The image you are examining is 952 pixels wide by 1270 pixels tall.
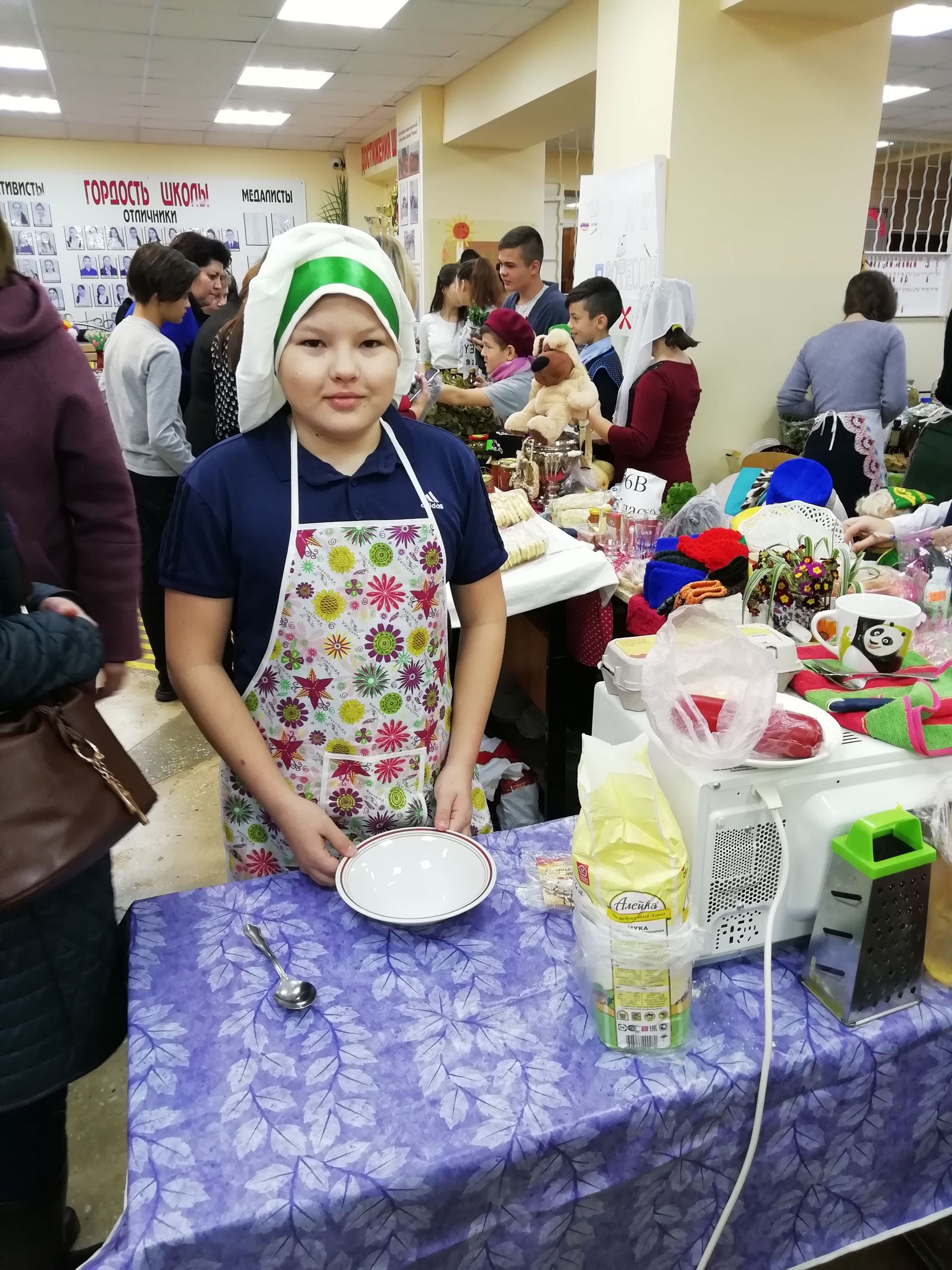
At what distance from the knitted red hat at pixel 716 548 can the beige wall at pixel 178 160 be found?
32.7 feet

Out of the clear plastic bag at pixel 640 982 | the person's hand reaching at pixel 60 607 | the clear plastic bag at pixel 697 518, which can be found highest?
the person's hand reaching at pixel 60 607

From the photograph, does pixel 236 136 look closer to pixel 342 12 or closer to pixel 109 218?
pixel 109 218

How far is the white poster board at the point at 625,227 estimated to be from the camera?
4.16 m

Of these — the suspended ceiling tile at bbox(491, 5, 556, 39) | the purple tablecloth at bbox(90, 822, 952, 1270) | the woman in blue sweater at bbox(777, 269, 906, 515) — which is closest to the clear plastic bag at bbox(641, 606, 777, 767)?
the purple tablecloth at bbox(90, 822, 952, 1270)

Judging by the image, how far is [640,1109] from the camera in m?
0.81

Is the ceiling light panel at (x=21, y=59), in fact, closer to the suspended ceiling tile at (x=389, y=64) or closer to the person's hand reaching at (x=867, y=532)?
the suspended ceiling tile at (x=389, y=64)

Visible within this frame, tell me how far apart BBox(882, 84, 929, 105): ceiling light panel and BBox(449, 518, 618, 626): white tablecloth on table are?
704cm

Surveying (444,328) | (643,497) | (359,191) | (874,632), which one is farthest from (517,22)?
(874,632)

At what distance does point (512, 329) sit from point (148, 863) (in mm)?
2226

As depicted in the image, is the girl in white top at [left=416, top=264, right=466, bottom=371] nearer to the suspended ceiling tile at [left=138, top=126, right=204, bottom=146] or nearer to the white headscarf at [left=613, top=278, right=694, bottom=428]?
the white headscarf at [left=613, top=278, right=694, bottom=428]

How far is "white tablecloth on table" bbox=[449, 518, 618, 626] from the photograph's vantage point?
208 centimetres

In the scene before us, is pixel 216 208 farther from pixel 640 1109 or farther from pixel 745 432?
pixel 640 1109

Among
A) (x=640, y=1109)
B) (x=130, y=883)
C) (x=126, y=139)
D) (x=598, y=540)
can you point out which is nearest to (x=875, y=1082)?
(x=640, y=1109)

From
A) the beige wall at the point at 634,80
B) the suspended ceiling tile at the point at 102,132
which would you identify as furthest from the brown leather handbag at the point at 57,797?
the suspended ceiling tile at the point at 102,132
